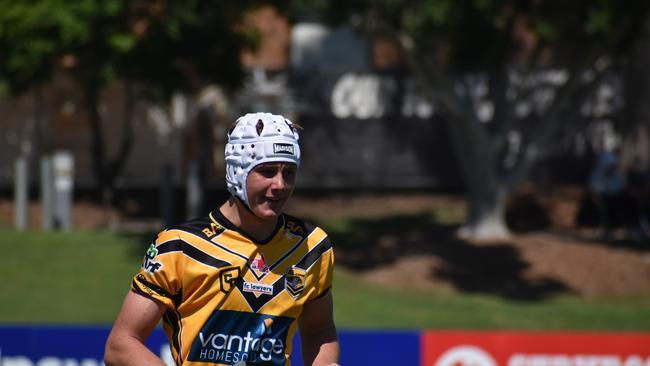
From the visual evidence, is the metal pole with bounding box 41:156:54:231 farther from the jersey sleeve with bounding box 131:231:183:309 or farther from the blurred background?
the jersey sleeve with bounding box 131:231:183:309

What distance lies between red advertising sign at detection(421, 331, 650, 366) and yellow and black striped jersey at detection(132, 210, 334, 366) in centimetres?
525

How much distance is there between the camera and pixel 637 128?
22.0m

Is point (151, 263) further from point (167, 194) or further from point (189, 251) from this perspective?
point (167, 194)

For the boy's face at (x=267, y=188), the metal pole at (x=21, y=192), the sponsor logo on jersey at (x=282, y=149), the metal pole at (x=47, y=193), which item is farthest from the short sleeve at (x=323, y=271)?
the metal pole at (x=21, y=192)

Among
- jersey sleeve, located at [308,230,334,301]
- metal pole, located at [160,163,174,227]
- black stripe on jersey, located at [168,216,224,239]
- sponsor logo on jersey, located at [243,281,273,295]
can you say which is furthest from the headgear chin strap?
metal pole, located at [160,163,174,227]

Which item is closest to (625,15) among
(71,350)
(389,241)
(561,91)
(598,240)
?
(561,91)

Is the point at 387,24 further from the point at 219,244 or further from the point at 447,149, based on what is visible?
the point at 219,244

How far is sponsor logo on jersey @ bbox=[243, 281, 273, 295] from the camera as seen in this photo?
13.9 ft

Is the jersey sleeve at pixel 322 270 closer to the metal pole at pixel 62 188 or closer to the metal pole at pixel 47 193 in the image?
the metal pole at pixel 62 188

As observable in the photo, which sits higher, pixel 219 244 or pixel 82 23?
pixel 82 23

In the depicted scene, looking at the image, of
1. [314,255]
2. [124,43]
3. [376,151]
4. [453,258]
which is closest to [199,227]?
[314,255]

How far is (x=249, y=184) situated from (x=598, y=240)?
53.7 ft

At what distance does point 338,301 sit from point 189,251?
12495mm

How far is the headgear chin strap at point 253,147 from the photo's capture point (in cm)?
416
